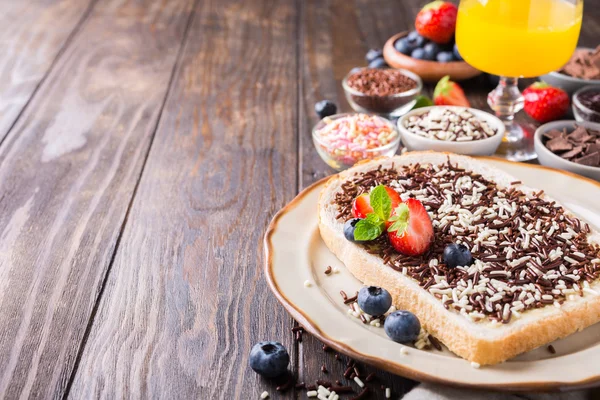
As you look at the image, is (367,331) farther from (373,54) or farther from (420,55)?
(373,54)

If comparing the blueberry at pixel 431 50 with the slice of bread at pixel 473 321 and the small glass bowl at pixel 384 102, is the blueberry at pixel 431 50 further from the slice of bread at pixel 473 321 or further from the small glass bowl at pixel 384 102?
the slice of bread at pixel 473 321

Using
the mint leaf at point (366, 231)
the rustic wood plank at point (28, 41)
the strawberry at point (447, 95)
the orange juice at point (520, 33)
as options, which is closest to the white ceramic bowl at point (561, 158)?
the orange juice at point (520, 33)

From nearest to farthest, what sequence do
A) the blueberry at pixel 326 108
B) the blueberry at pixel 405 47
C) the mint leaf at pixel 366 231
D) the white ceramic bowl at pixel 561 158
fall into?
the mint leaf at pixel 366 231 < the white ceramic bowl at pixel 561 158 < the blueberry at pixel 326 108 < the blueberry at pixel 405 47

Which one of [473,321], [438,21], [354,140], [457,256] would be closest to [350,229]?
[457,256]

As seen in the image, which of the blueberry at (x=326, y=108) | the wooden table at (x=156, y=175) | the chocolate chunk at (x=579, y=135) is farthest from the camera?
the blueberry at (x=326, y=108)

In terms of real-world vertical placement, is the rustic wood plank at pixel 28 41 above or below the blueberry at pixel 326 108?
above

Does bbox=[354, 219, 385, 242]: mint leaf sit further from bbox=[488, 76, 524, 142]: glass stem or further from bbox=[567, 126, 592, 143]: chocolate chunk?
bbox=[488, 76, 524, 142]: glass stem

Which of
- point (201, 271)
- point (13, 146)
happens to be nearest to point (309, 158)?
point (201, 271)
